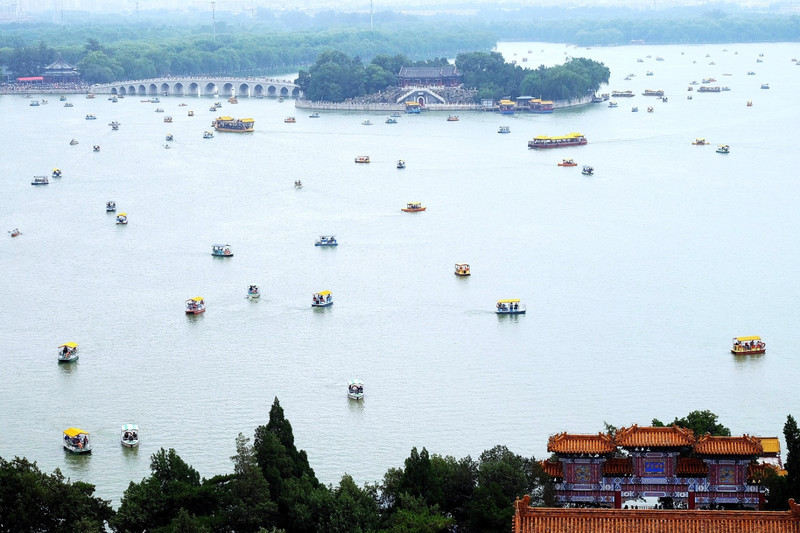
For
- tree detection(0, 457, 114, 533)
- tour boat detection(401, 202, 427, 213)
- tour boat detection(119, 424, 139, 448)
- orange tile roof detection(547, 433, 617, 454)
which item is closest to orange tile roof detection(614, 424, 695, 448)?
orange tile roof detection(547, 433, 617, 454)

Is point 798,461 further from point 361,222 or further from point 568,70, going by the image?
point 568,70

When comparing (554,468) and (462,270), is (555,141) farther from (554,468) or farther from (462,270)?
(554,468)

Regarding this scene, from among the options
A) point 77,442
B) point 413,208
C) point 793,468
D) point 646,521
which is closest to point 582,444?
point 793,468

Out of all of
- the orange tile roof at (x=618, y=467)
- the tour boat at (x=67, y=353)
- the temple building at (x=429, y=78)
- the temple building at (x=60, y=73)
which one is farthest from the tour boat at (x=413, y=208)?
the temple building at (x=60, y=73)

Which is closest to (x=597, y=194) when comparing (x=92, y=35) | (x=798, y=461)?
(x=798, y=461)

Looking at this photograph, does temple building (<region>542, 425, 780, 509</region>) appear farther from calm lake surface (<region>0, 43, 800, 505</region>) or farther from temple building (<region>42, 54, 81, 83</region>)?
temple building (<region>42, 54, 81, 83</region>)

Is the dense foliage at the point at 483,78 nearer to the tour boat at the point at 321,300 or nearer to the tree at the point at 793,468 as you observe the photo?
the tour boat at the point at 321,300
